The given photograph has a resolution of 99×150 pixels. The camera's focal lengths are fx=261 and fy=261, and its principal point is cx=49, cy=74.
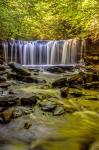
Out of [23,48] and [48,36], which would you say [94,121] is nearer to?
[23,48]

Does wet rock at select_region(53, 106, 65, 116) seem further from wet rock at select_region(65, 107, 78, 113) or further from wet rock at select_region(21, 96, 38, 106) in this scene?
wet rock at select_region(21, 96, 38, 106)

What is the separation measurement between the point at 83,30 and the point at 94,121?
36.7 ft

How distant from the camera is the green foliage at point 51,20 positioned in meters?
9.05

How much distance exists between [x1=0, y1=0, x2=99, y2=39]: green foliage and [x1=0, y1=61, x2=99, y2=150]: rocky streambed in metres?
2.73

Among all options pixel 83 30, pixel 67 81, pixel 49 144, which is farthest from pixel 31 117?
pixel 83 30

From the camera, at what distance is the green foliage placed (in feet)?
29.7

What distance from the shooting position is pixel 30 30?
2095 cm

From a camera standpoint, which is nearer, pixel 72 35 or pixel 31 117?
pixel 31 117

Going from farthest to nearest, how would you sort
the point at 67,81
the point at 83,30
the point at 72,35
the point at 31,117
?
the point at 72,35
the point at 83,30
the point at 67,81
the point at 31,117

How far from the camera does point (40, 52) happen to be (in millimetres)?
17516

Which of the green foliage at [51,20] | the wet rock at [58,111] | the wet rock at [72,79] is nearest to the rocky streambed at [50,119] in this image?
the wet rock at [58,111]

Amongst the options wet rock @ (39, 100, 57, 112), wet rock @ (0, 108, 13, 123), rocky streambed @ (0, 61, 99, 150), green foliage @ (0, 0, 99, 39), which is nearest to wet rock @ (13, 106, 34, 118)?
rocky streambed @ (0, 61, 99, 150)

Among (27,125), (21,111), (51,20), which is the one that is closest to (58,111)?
(21,111)

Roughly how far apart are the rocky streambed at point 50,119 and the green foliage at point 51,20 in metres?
2.73
